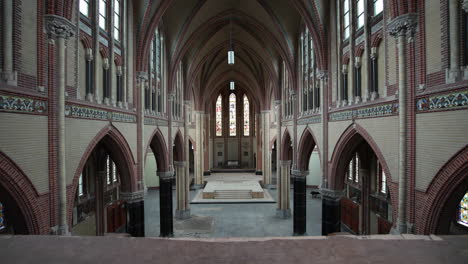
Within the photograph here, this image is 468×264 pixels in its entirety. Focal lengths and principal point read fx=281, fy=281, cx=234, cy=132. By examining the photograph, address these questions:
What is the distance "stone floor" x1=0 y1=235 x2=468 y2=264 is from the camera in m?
1.88

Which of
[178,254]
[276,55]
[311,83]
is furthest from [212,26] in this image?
[178,254]

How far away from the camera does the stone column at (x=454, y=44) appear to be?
6.56 m

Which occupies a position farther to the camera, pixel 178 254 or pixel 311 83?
pixel 311 83

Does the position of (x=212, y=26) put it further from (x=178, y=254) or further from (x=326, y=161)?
(x=178, y=254)

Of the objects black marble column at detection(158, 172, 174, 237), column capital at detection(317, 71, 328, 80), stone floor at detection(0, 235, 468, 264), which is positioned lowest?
black marble column at detection(158, 172, 174, 237)

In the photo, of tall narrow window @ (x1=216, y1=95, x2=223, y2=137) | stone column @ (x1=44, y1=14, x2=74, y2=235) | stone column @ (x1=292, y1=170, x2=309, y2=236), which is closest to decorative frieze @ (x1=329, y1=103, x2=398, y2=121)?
stone column @ (x1=292, y1=170, x2=309, y2=236)

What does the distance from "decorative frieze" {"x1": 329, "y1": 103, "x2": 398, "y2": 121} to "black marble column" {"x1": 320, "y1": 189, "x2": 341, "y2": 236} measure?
3741mm

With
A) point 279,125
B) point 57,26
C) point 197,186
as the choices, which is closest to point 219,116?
point 197,186

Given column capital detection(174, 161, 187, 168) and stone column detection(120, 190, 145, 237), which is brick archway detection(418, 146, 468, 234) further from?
column capital detection(174, 161, 187, 168)

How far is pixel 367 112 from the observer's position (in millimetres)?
10203

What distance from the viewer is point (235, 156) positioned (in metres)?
44.7

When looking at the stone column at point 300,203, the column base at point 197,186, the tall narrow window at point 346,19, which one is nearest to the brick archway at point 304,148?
the stone column at point 300,203

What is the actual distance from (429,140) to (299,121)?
10.7 m

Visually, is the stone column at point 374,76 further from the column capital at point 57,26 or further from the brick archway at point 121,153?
the brick archway at point 121,153
